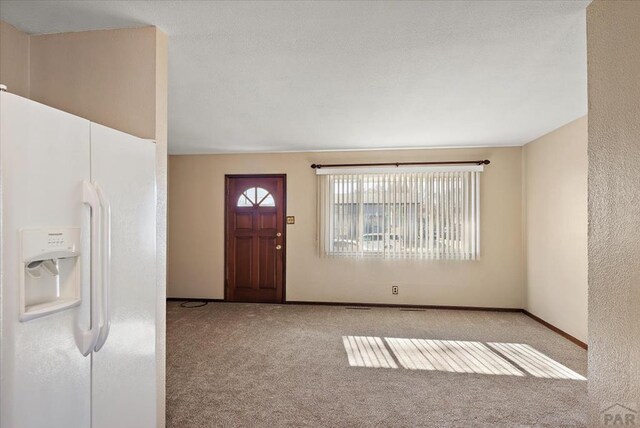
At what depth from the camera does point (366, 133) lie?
4.60 m

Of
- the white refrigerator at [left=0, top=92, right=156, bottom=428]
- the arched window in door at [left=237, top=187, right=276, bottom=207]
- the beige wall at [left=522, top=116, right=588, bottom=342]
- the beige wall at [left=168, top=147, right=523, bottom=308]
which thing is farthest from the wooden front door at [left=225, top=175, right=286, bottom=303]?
the white refrigerator at [left=0, top=92, right=156, bottom=428]

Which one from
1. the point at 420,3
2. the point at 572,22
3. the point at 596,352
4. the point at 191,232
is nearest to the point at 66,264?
the point at 420,3

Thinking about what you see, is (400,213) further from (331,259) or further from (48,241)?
(48,241)

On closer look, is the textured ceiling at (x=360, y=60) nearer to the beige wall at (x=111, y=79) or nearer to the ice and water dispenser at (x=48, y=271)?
the beige wall at (x=111, y=79)

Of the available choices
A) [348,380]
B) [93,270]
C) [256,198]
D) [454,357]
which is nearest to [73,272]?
[93,270]

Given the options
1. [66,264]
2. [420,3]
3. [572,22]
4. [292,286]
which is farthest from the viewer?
[292,286]

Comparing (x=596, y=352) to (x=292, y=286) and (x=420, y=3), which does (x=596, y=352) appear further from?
(x=292, y=286)

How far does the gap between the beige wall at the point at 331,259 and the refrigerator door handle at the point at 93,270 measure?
4.43m

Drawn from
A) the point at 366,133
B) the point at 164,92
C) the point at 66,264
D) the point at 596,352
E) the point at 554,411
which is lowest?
the point at 554,411

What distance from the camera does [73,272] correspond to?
4.66 ft

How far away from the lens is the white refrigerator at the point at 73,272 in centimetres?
116

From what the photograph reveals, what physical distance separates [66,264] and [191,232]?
484cm

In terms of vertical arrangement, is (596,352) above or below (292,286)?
above

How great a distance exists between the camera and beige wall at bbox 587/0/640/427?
4.85ft
